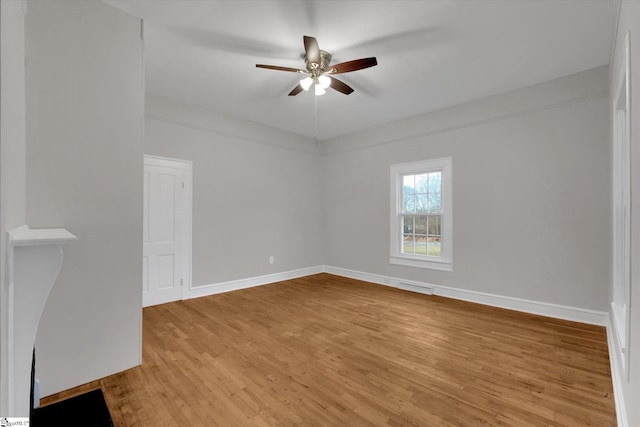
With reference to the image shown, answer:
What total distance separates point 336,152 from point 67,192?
4.61m

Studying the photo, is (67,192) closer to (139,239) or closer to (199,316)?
(139,239)

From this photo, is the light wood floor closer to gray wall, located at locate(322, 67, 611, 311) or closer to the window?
gray wall, located at locate(322, 67, 611, 311)

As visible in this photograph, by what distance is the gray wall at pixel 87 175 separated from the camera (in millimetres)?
1974

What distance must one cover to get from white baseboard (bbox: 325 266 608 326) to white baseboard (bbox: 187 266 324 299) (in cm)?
115

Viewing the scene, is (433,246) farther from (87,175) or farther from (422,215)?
(87,175)

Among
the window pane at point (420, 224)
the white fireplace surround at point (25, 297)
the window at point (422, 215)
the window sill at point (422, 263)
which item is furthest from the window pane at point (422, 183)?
the white fireplace surround at point (25, 297)

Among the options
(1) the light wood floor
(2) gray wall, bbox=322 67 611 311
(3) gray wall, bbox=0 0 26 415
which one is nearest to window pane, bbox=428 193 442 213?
(2) gray wall, bbox=322 67 611 311

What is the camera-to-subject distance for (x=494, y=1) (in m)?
2.20

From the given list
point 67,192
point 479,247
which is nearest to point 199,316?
point 67,192

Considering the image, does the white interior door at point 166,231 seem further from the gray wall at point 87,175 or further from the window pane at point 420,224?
the window pane at point 420,224

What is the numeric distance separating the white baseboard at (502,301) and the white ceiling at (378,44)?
274 cm

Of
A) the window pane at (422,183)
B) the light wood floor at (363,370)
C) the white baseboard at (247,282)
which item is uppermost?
the window pane at (422,183)

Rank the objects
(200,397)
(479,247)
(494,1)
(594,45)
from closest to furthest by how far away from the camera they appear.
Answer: (200,397) < (494,1) < (594,45) < (479,247)

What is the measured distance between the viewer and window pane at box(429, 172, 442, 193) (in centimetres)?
450
